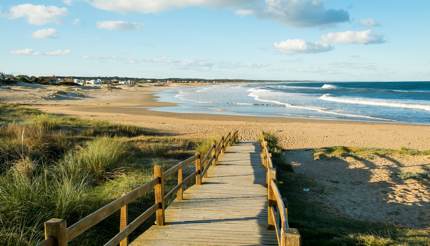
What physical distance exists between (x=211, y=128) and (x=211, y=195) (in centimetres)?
1801

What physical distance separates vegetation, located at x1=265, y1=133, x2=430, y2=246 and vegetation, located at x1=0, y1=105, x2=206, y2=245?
10.9 ft

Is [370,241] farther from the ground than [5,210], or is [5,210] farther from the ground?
[5,210]

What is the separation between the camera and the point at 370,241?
6.57 m

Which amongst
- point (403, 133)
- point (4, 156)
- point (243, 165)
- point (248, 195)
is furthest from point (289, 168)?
point (403, 133)

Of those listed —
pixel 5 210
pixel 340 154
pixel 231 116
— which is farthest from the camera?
pixel 231 116

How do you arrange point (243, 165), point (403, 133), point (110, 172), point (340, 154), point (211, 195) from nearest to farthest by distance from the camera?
1. point (211, 195)
2. point (110, 172)
3. point (243, 165)
4. point (340, 154)
5. point (403, 133)

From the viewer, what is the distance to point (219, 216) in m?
7.14

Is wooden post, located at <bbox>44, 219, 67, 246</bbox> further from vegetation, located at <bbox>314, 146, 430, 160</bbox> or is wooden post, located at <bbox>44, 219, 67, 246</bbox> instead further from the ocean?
the ocean

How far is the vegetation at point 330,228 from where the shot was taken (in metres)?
6.86

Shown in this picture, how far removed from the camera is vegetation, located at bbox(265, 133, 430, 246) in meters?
6.86

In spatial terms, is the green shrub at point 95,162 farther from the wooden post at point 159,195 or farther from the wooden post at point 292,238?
the wooden post at point 292,238

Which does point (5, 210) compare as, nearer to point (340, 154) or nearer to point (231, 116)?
point (340, 154)

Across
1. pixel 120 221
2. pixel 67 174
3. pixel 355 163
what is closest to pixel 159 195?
pixel 120 221

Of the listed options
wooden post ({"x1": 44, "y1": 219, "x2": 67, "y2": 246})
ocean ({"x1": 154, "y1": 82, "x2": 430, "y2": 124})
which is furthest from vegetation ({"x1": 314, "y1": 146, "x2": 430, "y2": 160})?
ocean ({"x1": 154, "y1": 82, "x2": 430, "y2": 124})
